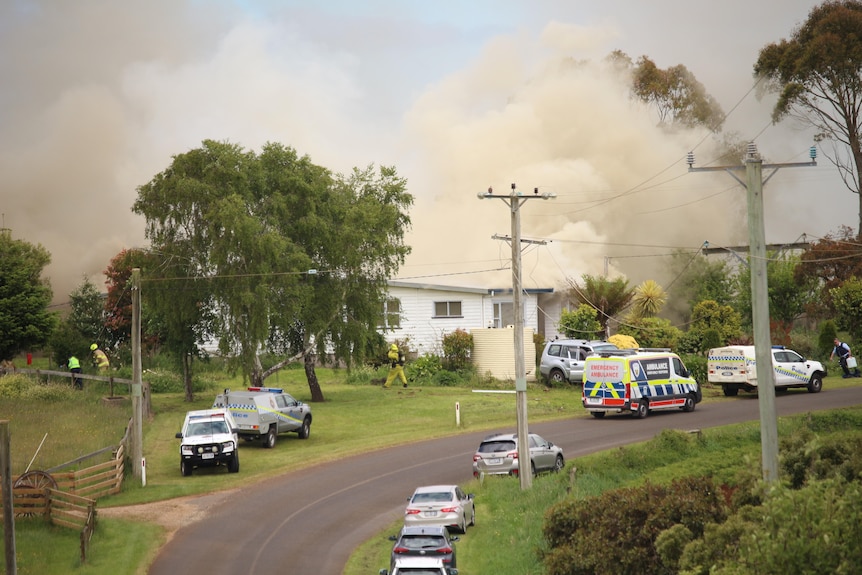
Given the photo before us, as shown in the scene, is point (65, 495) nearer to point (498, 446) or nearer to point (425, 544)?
point (425, 544)

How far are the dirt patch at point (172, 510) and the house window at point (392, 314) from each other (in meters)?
24.2

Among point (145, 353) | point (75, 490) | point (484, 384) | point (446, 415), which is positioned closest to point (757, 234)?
point (75, 490)

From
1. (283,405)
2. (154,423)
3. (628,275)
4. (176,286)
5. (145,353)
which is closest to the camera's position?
(283,405)

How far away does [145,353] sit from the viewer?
2488 inches

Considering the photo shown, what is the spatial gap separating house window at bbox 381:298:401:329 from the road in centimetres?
1669

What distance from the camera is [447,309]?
204ft

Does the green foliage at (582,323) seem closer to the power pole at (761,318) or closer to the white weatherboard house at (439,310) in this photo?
the white weatherboard house at (439,310)

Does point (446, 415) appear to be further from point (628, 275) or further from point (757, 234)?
point (628, 275)

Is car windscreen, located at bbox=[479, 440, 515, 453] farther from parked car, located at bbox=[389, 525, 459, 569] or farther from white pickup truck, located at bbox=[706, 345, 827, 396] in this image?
white pickup truck, located at bbox=[706, 345, 827, 396]

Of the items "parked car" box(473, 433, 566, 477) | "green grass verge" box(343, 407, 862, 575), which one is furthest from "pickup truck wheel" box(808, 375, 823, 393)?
"parked car" box(473, 433, 566, 477)

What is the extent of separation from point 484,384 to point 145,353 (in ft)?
78.7

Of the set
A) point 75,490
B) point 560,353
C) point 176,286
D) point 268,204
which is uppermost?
point 268,204

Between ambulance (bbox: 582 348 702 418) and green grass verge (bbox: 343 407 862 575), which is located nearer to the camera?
green grass verge (bbox: 343 407 862 575)

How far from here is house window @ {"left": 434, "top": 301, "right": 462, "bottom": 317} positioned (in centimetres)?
6200
